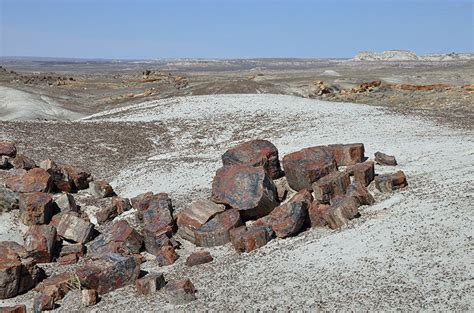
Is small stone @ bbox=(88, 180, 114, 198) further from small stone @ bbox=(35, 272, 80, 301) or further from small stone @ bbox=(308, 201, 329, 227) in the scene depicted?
small stone @ bbox=(308, 201, 329, 227)

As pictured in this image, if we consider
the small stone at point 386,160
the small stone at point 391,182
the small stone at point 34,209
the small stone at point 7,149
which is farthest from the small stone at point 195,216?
the small stone at point 7,149

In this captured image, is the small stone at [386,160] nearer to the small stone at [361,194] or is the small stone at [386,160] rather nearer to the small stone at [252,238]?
the small stone at [361,194]

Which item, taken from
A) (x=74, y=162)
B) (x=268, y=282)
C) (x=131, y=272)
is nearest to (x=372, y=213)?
(x=268, y=282)

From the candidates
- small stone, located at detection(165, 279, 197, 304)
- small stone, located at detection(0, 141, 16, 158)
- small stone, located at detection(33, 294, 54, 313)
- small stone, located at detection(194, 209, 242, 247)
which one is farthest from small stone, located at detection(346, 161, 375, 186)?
small stone, located at detection(0, 141, 16, 158)

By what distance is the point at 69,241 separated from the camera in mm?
16672

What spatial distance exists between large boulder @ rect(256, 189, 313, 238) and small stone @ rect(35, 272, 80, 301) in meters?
5.20

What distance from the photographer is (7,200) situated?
1798 centimetres

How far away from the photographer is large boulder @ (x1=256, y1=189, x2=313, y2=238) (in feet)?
48.6

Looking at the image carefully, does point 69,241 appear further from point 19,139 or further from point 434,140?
point 434,140

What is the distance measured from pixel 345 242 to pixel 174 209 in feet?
21.7

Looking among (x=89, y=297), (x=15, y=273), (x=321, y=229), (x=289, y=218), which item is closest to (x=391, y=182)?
(x=321, y=229)

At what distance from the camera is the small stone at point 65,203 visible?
1808 centimetres

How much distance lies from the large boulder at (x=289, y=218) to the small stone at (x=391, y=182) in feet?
7.63

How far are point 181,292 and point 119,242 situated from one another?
4.28 m
